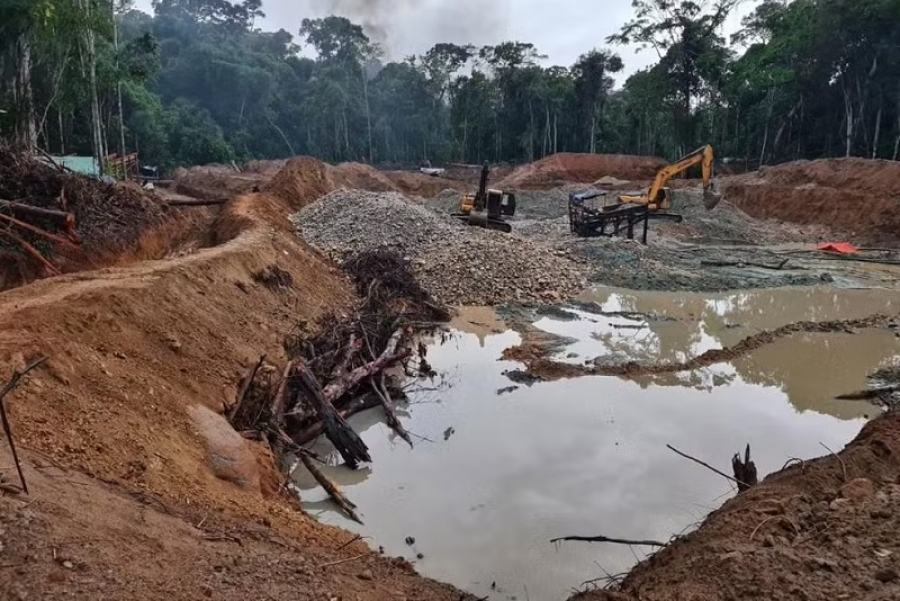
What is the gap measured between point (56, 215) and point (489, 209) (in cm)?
1311

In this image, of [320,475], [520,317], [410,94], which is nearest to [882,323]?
[520,317]

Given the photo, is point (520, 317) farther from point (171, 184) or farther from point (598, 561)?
point (171, 184)

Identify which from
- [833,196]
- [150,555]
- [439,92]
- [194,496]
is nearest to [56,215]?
[194,496]

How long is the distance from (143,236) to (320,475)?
32.0ft

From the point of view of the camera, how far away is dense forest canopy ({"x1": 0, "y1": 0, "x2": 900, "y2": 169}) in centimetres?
2133

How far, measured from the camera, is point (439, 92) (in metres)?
53.9

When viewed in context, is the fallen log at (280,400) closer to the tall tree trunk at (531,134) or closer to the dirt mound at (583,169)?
the dirt mound at (583,169)

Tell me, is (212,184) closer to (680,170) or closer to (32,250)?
(680,170)

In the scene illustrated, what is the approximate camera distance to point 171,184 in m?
30.7

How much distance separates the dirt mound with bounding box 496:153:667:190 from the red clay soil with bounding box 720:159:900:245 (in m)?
9.49

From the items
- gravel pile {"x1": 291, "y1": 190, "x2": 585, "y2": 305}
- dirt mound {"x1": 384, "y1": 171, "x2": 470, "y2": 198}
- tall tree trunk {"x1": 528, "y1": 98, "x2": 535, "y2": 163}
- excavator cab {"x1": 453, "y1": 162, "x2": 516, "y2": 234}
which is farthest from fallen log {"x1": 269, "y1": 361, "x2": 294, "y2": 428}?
tall tree trunk {"x1": 528, "y1": 98, "x2": 535, "y2": 163}

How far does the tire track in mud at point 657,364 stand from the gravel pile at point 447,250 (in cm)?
273

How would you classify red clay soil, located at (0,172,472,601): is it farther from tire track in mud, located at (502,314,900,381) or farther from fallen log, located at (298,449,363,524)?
tire track in mud, located at (502,314,900,381)

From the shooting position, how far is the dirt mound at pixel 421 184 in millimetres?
38688
